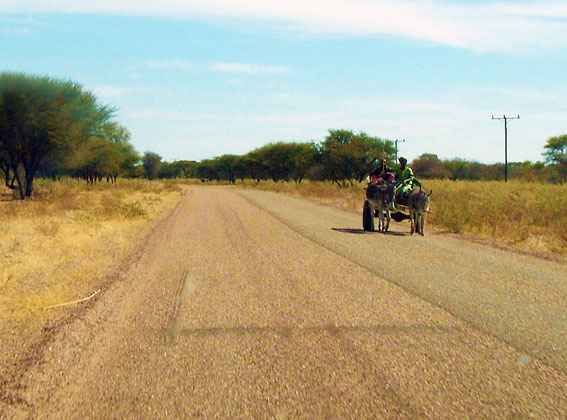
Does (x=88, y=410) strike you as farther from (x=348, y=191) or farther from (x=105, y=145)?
(x=105, y=145)

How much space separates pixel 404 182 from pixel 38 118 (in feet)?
70.3

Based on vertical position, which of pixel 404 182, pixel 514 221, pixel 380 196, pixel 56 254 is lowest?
pixel 514 221

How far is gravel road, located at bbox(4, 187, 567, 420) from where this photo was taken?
12.5 feet

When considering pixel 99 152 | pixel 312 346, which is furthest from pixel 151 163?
pixel 312 346

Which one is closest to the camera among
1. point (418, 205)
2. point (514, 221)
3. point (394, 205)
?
point (418, 205)

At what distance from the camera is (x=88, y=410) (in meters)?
3.73

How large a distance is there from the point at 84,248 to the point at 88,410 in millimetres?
8953

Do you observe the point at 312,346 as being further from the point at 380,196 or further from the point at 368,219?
the point at 368,219

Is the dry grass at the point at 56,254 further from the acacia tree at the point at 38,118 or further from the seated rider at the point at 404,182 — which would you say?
the acacia tree at the point at 38,118

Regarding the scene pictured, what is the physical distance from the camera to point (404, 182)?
14.9 meters

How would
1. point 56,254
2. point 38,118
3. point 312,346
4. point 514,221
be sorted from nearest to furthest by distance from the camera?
point 312,346 < point 56,254 < point 514,221 < point 38,118

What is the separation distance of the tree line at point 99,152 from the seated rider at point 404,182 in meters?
11.2

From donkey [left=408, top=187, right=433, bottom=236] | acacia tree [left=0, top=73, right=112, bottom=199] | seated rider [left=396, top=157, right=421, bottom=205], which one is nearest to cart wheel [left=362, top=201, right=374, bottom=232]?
seated rider [left=396, top=157, right=421, bottom=205]

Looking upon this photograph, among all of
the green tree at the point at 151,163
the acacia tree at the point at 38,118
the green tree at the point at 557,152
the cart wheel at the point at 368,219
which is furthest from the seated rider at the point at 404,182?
the green tree at the point at 151,163
